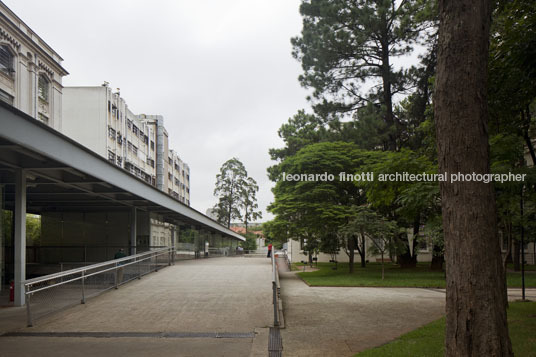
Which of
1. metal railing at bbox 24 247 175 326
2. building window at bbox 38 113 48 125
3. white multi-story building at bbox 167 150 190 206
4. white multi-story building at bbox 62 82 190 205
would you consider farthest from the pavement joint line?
white multi-story building at bbox 167 150 190 206

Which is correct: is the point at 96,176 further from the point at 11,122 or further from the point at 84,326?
the point at 84,326

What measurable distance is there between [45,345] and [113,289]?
23.1 ft

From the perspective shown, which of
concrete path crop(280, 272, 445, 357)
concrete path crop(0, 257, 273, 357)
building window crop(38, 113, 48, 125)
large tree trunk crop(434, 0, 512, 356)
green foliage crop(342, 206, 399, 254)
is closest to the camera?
large tree trunk crop(434, 0, 512, 356)

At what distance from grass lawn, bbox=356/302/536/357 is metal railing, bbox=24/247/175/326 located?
23.9 ft

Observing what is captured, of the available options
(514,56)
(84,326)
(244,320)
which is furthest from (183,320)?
(514,56)

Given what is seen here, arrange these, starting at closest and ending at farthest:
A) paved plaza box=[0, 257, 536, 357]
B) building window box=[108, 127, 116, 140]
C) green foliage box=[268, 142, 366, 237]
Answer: paved plaza box=[0, 257, 536, 357]
green foliage box=[268, 142, 366, 237]
building window box=[108, 127, 116, 140]

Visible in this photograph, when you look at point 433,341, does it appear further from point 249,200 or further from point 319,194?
point 249,200

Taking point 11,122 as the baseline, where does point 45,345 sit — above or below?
below

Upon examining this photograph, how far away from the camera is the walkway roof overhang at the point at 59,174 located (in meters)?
10.1

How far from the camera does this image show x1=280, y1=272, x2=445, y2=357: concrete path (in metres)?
8.18

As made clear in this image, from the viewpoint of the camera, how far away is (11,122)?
9.52 metres

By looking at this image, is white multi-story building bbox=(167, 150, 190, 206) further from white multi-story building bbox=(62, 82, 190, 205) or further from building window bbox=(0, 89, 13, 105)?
building window bbox=(0, 89, 13, 105)

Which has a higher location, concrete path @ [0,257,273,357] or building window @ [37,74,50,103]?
building window @ [37,74,50,103]

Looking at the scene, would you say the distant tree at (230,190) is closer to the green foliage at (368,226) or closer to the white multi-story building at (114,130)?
the white multi-story building at (114,130)
